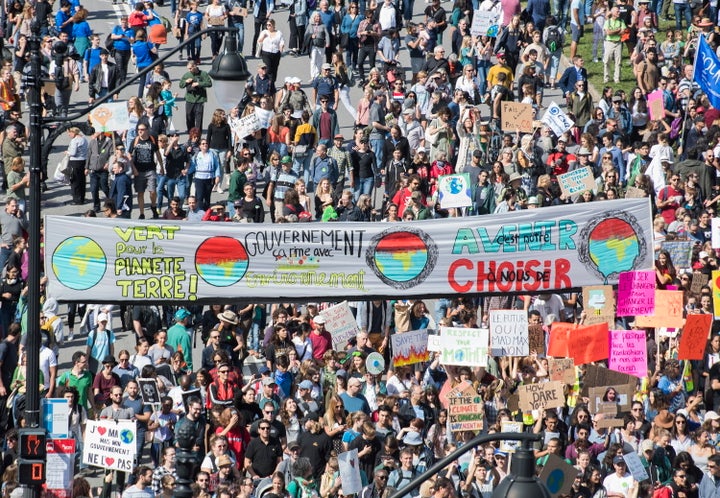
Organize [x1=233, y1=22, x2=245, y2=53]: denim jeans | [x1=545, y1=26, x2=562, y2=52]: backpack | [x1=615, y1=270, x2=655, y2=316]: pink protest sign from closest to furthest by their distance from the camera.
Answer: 1. [x1=615, y1=270, x2=655, y2=316]: pink protest sign
2. [x1=545, y1=26, x2=562, y2=52]: backpack
3. [x1=233, y1=22, x2=245, y2=53]: denim jeans

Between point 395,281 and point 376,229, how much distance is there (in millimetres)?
647

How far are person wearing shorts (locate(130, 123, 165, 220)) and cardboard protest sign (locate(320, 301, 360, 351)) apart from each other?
19.1ft

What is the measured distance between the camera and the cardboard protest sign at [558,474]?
17.1 meters

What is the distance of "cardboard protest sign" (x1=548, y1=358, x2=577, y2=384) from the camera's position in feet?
63.9

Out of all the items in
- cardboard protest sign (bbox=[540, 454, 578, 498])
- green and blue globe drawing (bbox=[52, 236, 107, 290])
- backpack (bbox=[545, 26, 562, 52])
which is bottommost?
cardboard protest sign (bbox=[540, 454, 578, 498])

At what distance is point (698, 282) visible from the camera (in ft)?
71.7

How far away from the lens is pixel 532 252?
2066 centimetres

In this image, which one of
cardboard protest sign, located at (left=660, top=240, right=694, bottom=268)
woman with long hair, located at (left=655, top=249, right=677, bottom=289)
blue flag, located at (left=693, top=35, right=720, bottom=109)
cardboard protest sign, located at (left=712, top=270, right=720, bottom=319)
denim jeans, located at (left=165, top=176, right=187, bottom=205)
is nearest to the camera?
cardboard protest sign, located at (left=712, top=270, right=720, bottom=319)

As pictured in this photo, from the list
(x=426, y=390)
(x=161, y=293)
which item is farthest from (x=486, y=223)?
(x=161, y=293)

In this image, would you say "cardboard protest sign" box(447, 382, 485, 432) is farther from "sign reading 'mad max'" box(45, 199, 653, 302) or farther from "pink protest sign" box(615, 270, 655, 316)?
"pink protest sign" box(615, 270, 655, 316)

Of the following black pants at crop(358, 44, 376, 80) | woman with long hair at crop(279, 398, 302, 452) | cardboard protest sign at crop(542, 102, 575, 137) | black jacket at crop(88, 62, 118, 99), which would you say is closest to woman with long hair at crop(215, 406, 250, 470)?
woman with long hair at crop(279, 398, 302, 452)

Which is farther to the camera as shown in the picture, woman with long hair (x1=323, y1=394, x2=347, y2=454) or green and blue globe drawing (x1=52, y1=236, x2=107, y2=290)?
green and blue globe drawing (x1=52, y1=236, x2=107, y2=290)

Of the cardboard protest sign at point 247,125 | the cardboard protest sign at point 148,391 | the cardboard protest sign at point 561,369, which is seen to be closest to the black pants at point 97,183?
the cardboard protest sign at point 247,125

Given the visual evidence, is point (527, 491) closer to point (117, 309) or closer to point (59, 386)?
point (59, 386)
